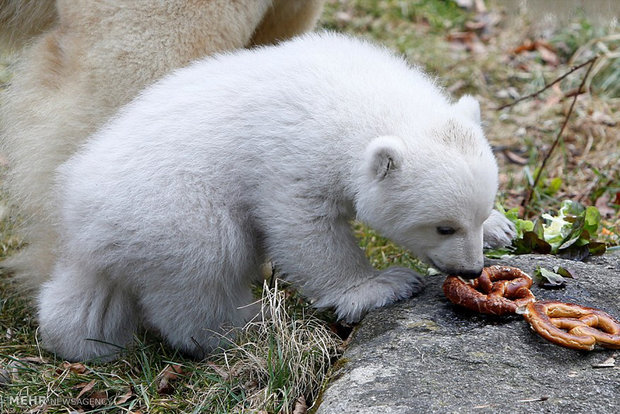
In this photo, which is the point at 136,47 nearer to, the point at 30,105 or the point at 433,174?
the point at 30,105

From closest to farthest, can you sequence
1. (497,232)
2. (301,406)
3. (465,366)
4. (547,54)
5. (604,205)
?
(465,366), (301,406), (497,232), (604,205), (547,54)

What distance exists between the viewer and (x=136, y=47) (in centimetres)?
430

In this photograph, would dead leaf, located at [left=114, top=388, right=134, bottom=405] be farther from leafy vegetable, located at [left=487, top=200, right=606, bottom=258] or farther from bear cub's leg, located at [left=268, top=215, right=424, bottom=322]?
leafy vegetable, located at [left=487, top=200, right=606, bottom=258]

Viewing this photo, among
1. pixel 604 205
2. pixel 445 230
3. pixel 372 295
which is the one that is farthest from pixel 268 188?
pixel 604 205

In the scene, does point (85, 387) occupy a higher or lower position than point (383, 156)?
lower

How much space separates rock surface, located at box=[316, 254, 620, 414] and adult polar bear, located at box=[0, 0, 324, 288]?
5.47 ft

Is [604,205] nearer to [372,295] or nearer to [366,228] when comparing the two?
[366,228]

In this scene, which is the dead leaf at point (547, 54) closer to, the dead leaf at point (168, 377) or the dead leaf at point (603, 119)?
the dead leaf at point (603, 119)

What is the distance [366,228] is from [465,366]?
2.23 meters

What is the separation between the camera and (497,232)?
4.68 meters

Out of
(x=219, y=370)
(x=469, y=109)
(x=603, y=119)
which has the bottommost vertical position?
(x=219, y=370)

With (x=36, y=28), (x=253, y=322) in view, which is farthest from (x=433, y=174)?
(x=36, y=28)

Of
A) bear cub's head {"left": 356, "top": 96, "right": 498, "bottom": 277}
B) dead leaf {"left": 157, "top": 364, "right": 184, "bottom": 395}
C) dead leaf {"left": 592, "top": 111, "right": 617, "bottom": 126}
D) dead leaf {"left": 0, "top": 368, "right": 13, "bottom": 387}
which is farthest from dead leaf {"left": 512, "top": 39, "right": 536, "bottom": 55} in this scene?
dead leaf {"left": 0, "top": 368, "right": 13, "bottom": 387}

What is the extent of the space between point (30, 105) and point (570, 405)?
10.2 feet
